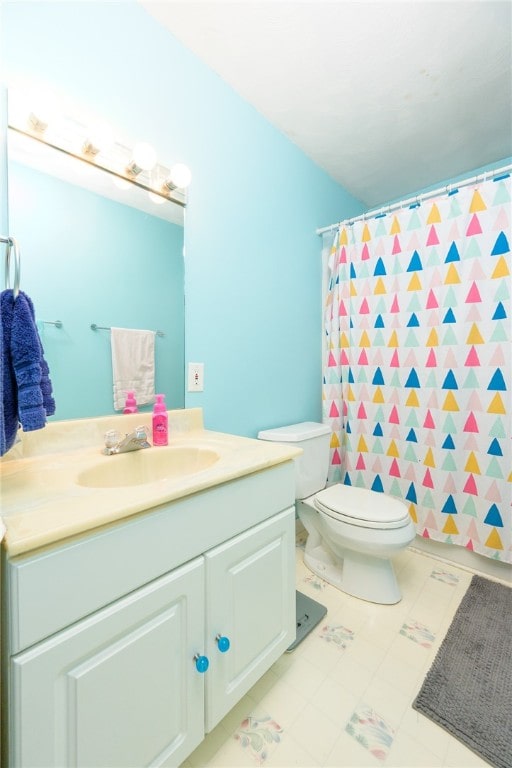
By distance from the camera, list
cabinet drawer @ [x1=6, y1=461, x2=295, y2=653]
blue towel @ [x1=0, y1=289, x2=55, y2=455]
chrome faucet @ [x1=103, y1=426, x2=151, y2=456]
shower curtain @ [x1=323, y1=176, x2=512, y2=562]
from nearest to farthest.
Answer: cabinet drawer @ [x1=6, y1=461, x2=295, y2=653] < blue towel @ [x1=0, y1=289, x2=55, y2=455] < chrome faucet @ [x1=103, y1=426, x2=151, y2=456] < shower curtain @ [x1=323, y1=176, x2=512, y2=562]

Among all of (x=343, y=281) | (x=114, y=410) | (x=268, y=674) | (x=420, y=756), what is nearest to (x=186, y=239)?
(x=114, y=410)

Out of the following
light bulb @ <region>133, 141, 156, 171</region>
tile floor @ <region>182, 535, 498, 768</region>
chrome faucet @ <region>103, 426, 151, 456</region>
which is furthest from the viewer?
light bulb @ <region>133, 141, 156, 171</region>

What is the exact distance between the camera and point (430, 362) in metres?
1.66

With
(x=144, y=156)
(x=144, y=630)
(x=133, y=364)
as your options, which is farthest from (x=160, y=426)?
(x=144, y=156)

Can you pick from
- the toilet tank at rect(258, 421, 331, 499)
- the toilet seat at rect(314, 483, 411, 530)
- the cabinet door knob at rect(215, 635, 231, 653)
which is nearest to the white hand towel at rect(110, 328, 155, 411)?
the toilet tank at rect(258, 421, 331, 499)

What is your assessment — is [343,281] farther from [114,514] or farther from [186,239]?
[114,514]

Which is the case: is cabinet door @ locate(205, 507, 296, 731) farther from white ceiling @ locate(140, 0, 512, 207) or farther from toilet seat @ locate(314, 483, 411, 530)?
white ceiling @ locate(140, 0, 512, 207)

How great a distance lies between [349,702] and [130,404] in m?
1.17

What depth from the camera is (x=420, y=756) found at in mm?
843

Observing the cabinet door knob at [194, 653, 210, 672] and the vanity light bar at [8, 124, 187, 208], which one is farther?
the vanity light bar at [8, 124, 187, 208]

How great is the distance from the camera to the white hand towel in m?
1.12

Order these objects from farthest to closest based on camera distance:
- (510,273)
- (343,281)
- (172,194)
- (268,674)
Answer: (343,281) < (510,273) < (172,194) < (268,674)

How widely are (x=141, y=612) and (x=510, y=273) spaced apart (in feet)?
6.04

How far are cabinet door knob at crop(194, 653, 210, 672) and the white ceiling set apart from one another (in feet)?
6.52
